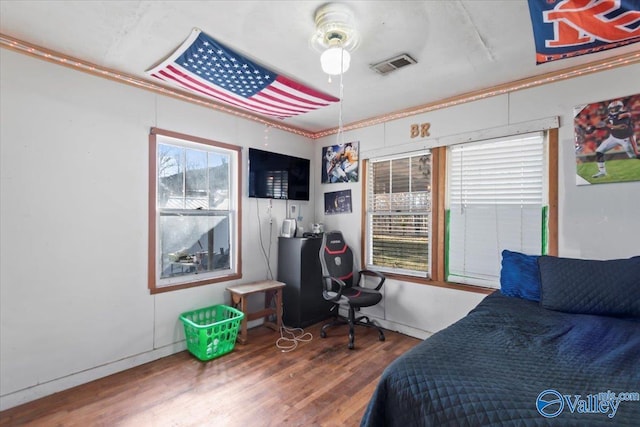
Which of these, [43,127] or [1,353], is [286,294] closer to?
[1,353]

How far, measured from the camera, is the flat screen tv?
11.9 ft

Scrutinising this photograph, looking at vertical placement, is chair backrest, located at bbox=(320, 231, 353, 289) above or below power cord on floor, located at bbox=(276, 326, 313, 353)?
above

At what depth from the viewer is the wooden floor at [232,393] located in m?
1.98

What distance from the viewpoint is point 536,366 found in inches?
48.8

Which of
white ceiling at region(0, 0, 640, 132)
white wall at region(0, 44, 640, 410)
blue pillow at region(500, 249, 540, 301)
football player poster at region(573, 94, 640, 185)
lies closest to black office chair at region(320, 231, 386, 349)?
white wall at region(0, 44, 640, 410)

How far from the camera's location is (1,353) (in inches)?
81.5

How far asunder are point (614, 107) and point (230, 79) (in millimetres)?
3041

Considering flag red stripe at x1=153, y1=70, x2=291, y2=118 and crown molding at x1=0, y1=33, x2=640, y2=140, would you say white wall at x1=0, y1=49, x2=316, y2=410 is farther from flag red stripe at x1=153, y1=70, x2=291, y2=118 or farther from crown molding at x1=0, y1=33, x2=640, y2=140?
flag red stripe at x1=153, y1=70, x2=291, y2=118

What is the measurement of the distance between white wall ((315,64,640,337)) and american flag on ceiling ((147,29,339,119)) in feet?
2.80

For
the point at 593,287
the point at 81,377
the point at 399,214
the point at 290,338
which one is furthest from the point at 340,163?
the point at 81,377

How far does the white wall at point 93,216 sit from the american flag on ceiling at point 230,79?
47cm

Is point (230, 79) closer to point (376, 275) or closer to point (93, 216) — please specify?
point (93, 216)

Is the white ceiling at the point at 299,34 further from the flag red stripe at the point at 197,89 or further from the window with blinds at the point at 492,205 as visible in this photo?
the window with blinds at the point at 492,205

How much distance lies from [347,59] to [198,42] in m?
1.05
